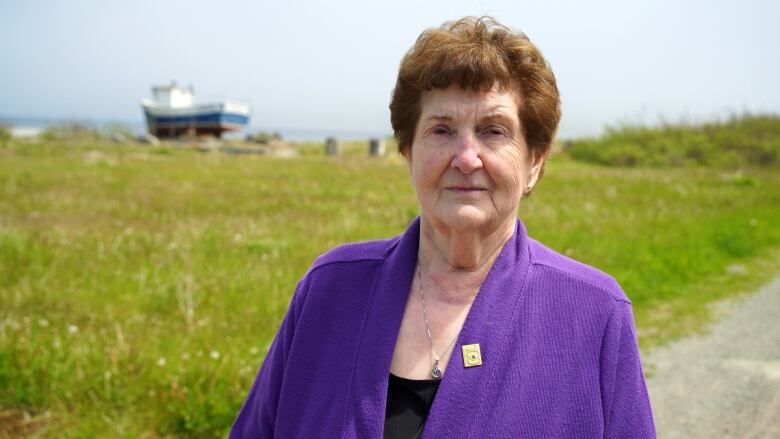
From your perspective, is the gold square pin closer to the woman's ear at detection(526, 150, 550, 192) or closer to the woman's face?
the woman's face

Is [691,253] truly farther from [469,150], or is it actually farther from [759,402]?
[469,150]

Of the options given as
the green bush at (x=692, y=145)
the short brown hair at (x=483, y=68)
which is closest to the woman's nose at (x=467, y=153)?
the short brown hair at (x=483, y=68)

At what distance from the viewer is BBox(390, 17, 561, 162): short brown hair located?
6.75 ft

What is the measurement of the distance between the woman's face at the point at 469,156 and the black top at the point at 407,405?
50 cm

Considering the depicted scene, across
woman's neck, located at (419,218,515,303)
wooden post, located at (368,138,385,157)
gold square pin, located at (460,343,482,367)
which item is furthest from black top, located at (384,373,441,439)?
wooden post, located at (368,138,385,157)

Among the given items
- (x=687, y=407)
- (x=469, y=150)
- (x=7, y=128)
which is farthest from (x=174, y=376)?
(x=7, y=128)

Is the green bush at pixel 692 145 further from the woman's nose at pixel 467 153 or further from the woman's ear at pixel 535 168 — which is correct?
the woman's nose at pixel 467 153

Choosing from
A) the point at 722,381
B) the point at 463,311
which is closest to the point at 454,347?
the point at 463,311

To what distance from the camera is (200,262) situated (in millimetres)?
6395

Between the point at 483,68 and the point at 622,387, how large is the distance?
1.00 meters

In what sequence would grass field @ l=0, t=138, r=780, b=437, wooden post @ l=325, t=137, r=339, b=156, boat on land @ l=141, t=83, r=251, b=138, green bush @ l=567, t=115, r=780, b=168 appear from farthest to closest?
boat on land @ l=141, t=83, r=251, b=138, wooden post @ l=325, t=137, r=339, b=156, green bush @ l=567, t=115, r=780, b=168, grass field @ l=0, t=138, r=780, b=437

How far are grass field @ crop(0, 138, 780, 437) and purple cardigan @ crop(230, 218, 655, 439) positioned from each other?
63.8 inches

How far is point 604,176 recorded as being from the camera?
17.5 m

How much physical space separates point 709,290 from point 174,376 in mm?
5177
